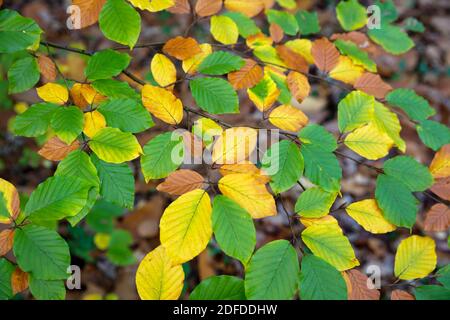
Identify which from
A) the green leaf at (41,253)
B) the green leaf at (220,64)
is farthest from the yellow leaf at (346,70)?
the green leaf at (41,253)

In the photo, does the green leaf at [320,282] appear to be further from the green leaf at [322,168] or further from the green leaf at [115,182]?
the green leaf at [115,182]

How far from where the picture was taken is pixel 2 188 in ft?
2.29

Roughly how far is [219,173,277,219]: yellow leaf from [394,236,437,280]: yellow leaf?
273 mm

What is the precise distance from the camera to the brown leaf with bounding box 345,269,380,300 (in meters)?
0.70

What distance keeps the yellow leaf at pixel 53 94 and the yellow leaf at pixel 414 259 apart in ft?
2.32

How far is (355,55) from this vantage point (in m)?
1.01

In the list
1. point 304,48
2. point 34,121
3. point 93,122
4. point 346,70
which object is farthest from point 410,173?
point 34,121

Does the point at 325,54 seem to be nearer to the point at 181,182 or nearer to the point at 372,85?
the point at 372,85

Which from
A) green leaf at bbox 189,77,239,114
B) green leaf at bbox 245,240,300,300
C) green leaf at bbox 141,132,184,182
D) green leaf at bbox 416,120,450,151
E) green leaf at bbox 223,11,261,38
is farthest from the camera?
green leaf at bbox 223,11,261,38

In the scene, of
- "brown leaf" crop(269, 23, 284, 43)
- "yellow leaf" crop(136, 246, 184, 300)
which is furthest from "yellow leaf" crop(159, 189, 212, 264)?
"brown leaf" crop(269, 23, 284, 43)

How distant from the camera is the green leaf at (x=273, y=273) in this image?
23.9 inches

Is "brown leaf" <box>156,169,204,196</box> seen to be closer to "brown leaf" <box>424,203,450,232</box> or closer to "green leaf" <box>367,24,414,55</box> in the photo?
"brown leaf" <box>424,203,450,232</box>
